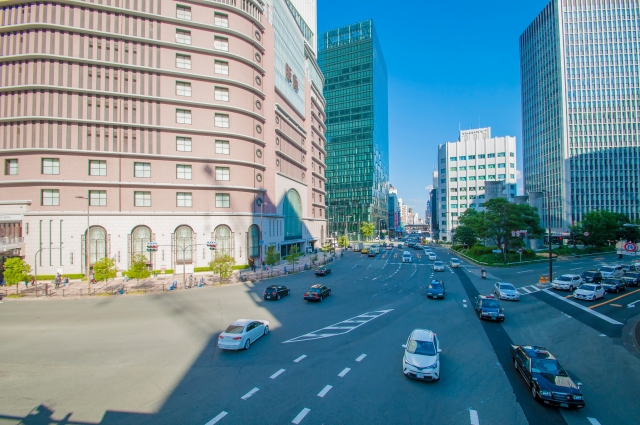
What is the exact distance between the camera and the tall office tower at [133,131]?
1801 inches

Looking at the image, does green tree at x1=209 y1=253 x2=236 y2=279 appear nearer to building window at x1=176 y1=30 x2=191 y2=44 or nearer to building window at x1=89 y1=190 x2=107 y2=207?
building window at x1=89 y1=190 x2=107 y2=207

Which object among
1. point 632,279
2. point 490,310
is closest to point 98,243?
point 490,310

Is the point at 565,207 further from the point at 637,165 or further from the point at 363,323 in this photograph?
the point at 363,323

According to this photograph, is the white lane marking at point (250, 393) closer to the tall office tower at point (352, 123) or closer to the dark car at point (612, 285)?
the dark car at point (612, 285)

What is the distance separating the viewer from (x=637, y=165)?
4018 inches

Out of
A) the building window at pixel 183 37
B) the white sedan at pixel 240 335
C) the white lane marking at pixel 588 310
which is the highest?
the building window at pixel 183 37

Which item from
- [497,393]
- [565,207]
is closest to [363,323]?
[497,393]

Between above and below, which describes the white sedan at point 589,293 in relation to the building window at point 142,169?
below

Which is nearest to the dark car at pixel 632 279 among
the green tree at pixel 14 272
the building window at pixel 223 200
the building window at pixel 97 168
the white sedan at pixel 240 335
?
the white sedan at pixel 240 335

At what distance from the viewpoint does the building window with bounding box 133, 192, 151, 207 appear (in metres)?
49.4

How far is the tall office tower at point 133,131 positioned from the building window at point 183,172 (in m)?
0.16

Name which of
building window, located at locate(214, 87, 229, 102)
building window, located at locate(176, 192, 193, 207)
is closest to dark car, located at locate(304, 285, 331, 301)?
building window, located at locate(176, 192, 193, 207)

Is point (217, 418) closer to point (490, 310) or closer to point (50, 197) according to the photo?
point (490, 310)

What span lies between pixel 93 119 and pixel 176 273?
25.8 meters
